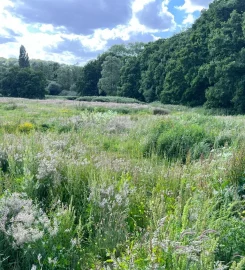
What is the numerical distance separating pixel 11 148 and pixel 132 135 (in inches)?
184

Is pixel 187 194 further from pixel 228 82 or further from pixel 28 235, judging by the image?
pixel 228 82

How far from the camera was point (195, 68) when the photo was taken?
117 ft

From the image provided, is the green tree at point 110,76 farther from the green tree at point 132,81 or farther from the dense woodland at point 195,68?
the green tree at point 132,81

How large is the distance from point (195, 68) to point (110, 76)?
22.5 metres

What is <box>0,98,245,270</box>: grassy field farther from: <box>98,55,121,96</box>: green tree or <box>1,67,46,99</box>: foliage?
<box>98,55,121,96</box>: green tree

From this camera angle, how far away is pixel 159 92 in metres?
43.4

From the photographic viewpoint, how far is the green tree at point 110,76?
181 ft

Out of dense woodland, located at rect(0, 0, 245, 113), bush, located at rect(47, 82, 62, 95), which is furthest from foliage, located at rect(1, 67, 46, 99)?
bush, located at rect(47, 82, 62, 95)

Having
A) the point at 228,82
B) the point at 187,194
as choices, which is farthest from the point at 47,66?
the point at 187,194

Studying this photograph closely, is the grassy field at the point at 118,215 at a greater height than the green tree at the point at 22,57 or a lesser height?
lesser

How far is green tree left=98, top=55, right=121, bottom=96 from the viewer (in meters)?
55.2

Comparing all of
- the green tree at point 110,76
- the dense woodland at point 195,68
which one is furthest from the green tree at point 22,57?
the green tree at point 110,76

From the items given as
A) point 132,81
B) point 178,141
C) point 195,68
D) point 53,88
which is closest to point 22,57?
point 53,88

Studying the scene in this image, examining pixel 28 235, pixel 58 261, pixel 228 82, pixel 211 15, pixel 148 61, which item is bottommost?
pixel 58 261
